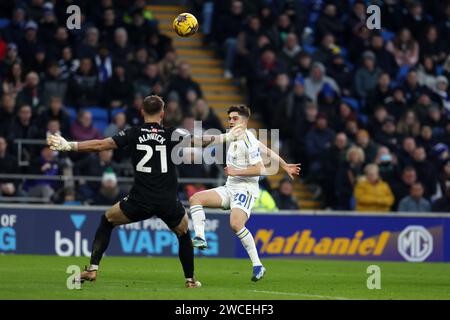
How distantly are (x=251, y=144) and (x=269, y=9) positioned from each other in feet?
42.8

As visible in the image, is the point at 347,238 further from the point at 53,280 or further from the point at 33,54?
the point at 53,280

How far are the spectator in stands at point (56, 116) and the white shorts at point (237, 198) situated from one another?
7.79 meters

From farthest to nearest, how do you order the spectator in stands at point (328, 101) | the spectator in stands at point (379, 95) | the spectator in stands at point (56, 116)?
the spectator in stands at point (379, 95) → the spectator in stands at point (328, 101) → the spectator in stands at point (56, 116)

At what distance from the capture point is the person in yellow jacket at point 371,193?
77.2ft

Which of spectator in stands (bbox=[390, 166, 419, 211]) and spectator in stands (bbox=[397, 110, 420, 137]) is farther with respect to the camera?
spectator in stands (bbox=[397, 110, 420, 137])

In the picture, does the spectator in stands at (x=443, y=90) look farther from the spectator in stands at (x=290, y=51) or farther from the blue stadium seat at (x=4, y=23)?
the blue stadium seat at (x=4, y=23)

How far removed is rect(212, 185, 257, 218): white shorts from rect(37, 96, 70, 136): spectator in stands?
25.6 ft

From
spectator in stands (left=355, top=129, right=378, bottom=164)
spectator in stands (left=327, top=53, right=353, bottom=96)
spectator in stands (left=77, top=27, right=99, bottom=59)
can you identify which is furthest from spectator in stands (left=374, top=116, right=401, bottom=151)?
spectator in stands (left=77, top=27, right=99, bottom=59)

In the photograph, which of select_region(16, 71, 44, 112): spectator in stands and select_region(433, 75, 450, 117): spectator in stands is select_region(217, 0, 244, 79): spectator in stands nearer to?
select_region(433, 75, 450, 117): spectator in stands

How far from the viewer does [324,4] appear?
29.6m

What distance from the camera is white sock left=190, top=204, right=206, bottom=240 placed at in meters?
14.6

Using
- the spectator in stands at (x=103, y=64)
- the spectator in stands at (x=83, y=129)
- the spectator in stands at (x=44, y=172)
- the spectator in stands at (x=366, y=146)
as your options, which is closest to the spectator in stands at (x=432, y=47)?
the spectator in stands at (x=366, y=146)
